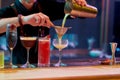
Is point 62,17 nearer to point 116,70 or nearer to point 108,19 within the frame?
point 108,19

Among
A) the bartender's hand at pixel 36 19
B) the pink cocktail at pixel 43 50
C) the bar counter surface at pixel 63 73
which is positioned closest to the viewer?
the bar counter surface at pixel 63 73

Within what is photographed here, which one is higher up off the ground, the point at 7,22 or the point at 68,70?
the point at 7,22

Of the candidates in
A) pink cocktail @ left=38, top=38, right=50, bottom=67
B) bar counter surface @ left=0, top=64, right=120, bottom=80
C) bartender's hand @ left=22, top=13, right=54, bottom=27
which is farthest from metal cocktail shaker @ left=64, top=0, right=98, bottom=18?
bar counter surface @ left=0, top=64, right=120, bottom=80

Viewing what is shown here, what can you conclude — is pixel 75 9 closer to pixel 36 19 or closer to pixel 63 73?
pixel 36 19

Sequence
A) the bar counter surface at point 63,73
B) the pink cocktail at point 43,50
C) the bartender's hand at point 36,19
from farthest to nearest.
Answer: the bartender's hand at point 36,19
the pink cocktail at point 43,50
the bar counter surface at point 63,73

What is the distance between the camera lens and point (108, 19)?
2.88 meters

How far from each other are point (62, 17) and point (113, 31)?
0.66 m

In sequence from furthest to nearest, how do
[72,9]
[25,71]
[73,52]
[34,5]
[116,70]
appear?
[73,52] < [34,5] < [72,9] < [116,70] < [25,71]

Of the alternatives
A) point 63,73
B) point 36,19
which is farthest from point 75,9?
point 63,73

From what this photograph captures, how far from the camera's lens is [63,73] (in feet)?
5.73

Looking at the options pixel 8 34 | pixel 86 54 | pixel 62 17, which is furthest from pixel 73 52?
pixel 8 34

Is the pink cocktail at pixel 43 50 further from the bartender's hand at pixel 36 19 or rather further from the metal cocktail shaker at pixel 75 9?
the metal cocktail shaker at pixel 75 9

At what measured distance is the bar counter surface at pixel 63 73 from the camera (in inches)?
63.9

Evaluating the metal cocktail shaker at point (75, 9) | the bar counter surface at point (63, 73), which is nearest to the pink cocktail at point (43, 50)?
the bar counter surface at point (63, 73)
